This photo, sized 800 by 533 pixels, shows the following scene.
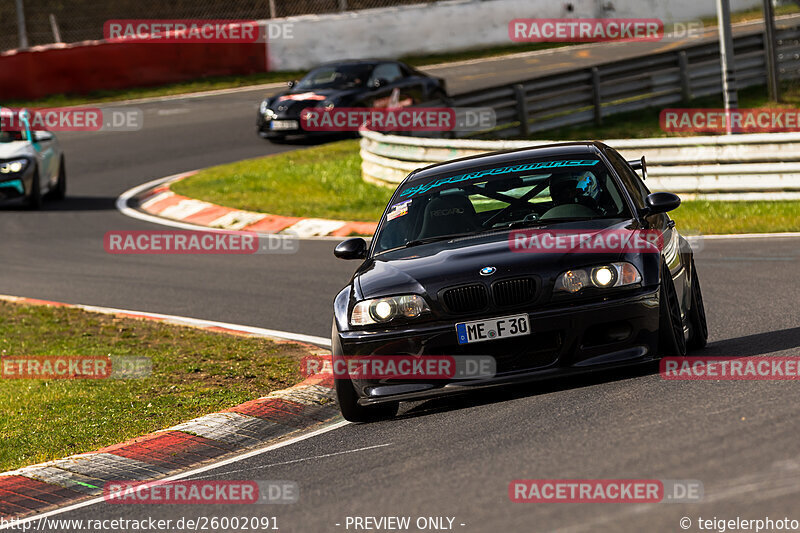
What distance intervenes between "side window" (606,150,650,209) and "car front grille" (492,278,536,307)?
1355 millimetres

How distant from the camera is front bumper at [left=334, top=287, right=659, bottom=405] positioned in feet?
22.9

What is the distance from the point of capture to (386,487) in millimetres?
5723

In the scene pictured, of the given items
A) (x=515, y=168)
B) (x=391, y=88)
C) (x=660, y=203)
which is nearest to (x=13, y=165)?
(x=391, y=88)

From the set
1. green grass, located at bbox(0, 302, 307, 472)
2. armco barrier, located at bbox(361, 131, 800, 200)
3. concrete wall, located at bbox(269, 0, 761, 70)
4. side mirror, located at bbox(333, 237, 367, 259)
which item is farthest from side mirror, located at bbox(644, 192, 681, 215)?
concrete wall, located at bbox(269, 0, 761, 70)

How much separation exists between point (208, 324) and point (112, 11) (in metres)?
27.8

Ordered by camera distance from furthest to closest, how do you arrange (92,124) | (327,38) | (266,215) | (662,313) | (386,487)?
(327,38)
(92,124)
(266,215)
(662,313)
(386,487)

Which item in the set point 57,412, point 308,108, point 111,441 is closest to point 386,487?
point 111,441

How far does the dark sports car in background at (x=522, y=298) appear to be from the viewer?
703 cm

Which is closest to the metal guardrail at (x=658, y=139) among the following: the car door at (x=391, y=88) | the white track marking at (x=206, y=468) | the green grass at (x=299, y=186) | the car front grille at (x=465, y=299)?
the green grass at (x=299, y=186)

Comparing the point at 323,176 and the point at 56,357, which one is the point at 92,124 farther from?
the point at 56,357

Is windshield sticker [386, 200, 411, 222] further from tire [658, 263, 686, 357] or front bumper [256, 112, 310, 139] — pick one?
front bumper [256, 112, 310, 139]

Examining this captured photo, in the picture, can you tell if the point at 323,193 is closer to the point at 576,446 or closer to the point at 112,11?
the point at 576,446

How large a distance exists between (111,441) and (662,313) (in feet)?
10.8

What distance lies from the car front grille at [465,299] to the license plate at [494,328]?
0.34 ft
